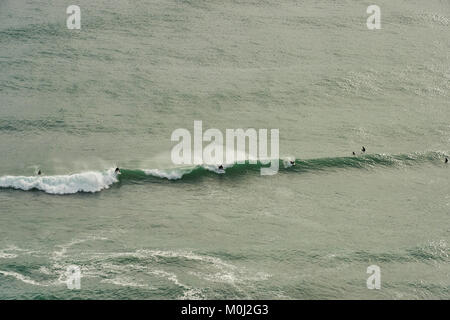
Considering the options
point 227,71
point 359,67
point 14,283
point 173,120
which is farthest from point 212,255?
point 359,67

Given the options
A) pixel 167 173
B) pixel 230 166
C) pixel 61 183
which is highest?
pixel 230 166

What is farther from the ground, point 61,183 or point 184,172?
point 184,172

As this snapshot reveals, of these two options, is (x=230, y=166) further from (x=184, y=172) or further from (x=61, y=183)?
(x=61, y=183)

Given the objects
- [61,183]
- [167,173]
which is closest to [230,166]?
[167,173]

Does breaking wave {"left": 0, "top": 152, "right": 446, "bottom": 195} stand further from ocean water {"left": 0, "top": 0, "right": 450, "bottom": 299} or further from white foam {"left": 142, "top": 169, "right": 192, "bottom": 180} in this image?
ocean water {"left": 0, "top": 0, "right": 450, "bottom": 299}

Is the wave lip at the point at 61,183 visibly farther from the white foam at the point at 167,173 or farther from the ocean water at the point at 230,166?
the white foam at the point at 167,173

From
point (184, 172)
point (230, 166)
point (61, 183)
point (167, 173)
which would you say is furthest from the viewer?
point (230, 166)

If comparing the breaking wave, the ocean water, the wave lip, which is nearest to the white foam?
the breaking wave

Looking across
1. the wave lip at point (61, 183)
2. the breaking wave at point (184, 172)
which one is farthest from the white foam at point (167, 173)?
the wave lip at point (61, 183)
